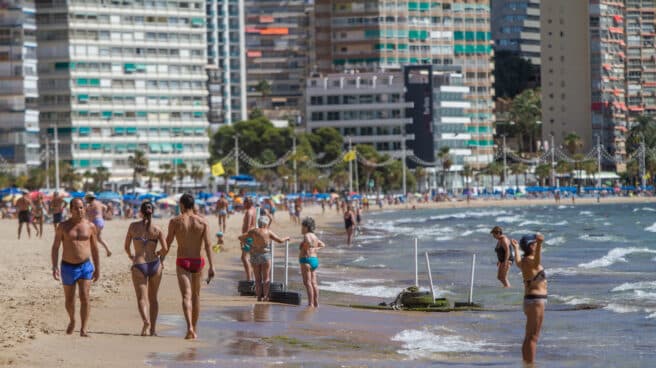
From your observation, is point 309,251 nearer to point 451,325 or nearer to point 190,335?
point 451,325

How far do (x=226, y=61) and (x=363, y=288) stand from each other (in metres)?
152

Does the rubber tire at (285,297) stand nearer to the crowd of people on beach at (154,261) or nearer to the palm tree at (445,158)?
the crowd of people on beach at (154,261)

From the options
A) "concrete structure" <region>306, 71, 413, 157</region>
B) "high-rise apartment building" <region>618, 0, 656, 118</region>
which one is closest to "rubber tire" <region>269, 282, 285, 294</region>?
"concrete structure" <region>306, 71, 413, 157</region>

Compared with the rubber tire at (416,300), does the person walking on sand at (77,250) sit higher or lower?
higher

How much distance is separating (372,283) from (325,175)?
10991 cm

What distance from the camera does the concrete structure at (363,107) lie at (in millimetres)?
148125

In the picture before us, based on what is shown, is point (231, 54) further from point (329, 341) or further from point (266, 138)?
point (329, 341)

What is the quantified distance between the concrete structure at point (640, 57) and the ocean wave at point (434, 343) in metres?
161

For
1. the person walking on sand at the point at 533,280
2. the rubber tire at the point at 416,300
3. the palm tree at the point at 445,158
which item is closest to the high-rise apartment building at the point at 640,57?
the palm tree at the point at 445,158

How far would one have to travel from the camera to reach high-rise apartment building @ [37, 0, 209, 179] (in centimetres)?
12062

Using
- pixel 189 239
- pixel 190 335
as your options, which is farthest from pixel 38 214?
pixel 189 239

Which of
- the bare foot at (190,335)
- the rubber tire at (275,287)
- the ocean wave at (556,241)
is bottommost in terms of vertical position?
the ocean wave at (556,241)

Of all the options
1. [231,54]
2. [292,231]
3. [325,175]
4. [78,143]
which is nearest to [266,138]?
[325,175]

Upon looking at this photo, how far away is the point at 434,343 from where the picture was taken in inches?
674
